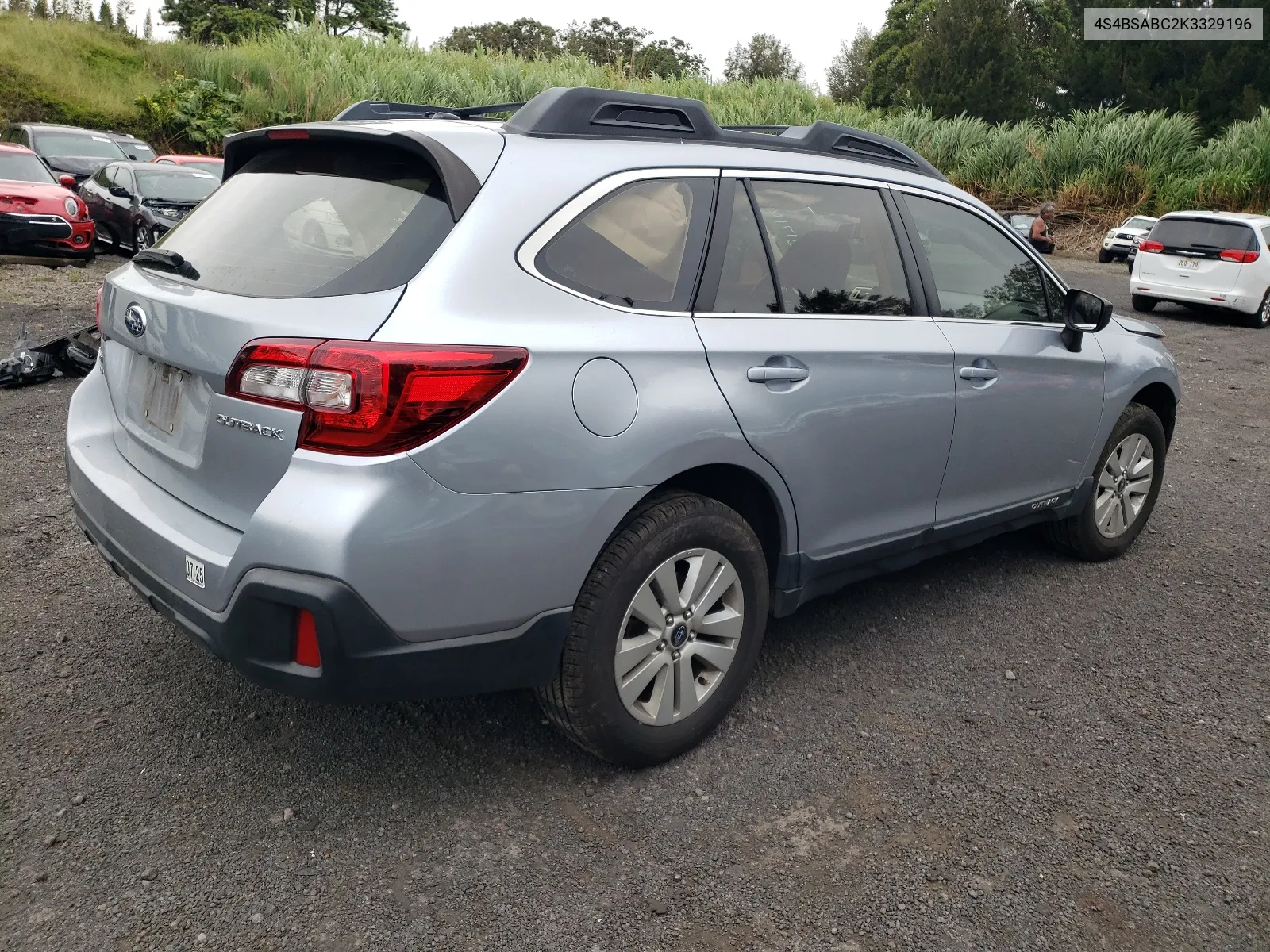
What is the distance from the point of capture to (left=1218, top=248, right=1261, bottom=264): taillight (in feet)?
47.1

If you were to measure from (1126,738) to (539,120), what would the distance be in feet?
8.47

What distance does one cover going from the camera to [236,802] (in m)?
2.76

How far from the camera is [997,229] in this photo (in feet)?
13.5

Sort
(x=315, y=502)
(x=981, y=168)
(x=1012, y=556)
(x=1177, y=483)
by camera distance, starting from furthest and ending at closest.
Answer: (x=981, y=168) < (x=1177, y=483) < (x=1012, y=556) < (x=315, y=502)

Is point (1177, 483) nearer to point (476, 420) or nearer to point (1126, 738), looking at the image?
point (1126, 738)

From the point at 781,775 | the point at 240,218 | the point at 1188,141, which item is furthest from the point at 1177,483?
the point at 1188,141

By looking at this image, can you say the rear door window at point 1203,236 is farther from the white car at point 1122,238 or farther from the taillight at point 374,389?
the taillight at point 374,389

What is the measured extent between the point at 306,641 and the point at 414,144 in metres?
→ 1.25

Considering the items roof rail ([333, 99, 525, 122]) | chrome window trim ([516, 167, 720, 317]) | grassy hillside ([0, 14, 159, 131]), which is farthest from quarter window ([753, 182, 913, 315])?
grassy hillside ([0, 14, 159, 131])

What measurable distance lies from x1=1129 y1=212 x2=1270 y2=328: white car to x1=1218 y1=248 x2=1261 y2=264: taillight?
0.01 metres

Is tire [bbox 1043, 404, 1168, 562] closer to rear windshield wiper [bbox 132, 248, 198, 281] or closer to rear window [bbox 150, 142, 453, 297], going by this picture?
rear window [bbox 150, 142, 453, 297]

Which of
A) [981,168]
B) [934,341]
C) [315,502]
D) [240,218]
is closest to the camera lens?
[315,502]

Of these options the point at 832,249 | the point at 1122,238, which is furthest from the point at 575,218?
the point at 1122,238

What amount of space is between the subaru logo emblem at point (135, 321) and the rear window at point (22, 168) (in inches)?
473
